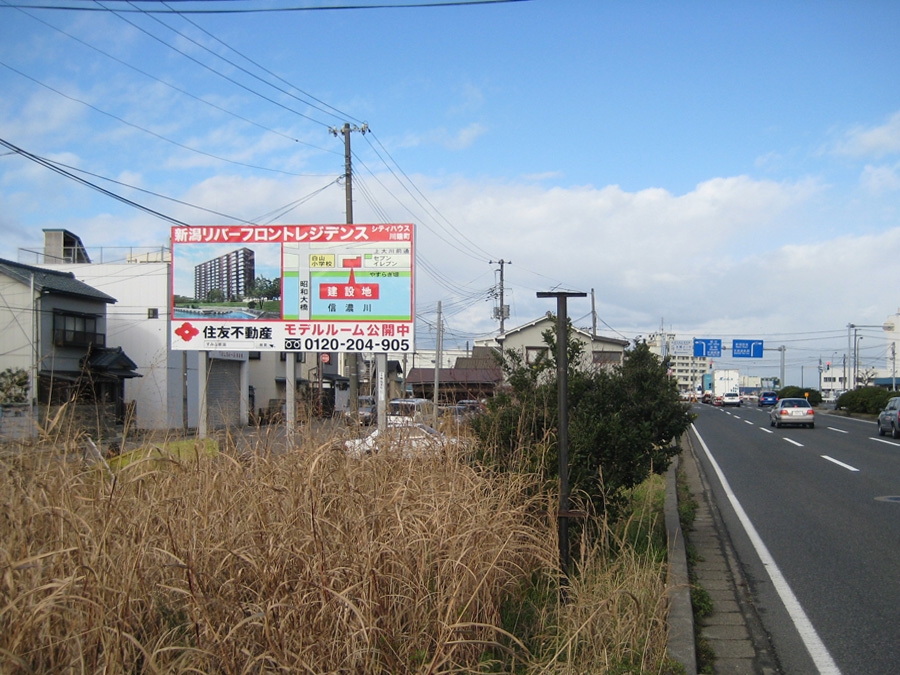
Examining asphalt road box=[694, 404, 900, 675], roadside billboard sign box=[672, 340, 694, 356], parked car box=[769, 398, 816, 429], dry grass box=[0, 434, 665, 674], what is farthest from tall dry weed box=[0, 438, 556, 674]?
roadside billboard sign box=[672, 340, 694, 356]

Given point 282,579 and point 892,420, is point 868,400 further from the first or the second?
point 282,579

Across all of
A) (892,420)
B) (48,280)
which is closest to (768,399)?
(892,420)

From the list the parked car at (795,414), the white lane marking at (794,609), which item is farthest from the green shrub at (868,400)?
the white lane marking at (794,609)

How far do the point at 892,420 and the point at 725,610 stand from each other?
2325 cm

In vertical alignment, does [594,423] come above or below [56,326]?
below

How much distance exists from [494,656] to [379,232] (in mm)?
11843

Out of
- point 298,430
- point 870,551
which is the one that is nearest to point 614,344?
point 870,551

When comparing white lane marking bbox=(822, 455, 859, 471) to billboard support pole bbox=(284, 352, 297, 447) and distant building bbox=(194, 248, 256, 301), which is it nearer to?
billboard support pole bbox=(284, 352, 297, 447)

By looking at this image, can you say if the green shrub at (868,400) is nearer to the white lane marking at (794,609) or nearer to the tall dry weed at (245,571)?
the white lane marking at (794,609)

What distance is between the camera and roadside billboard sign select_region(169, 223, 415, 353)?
1509cm

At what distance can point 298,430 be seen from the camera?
20.2 feet

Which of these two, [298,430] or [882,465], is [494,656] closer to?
[298,430]

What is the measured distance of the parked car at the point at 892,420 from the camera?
24553 mm

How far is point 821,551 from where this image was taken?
7.82 meters
